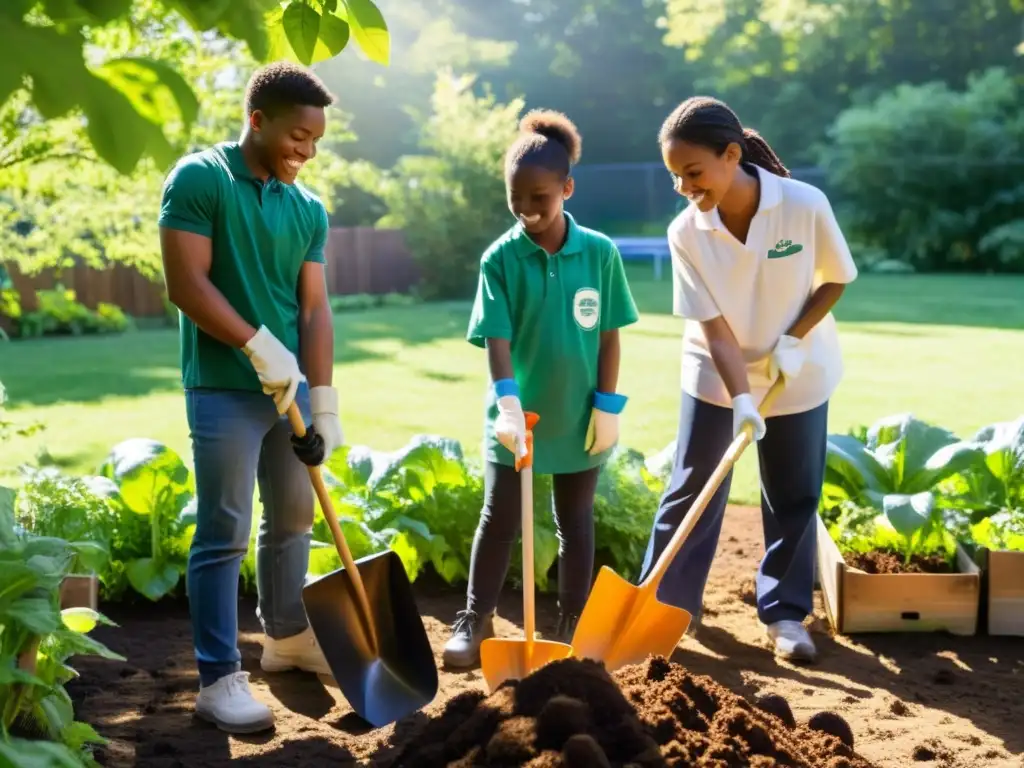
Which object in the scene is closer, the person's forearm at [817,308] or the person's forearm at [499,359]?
the person's forearm at [499,359]

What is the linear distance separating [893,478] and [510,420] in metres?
1.95

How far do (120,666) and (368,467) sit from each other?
4.00 feet

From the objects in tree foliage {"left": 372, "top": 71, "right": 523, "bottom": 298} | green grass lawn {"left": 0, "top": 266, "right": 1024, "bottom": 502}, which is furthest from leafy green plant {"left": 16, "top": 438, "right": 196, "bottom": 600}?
tree foliage {"left": 372, "top": 71, "right": 523, "bottom": 298}

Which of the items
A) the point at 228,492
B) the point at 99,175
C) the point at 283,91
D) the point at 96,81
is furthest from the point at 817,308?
the point at 99,175

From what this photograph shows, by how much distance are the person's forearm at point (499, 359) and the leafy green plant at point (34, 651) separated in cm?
131

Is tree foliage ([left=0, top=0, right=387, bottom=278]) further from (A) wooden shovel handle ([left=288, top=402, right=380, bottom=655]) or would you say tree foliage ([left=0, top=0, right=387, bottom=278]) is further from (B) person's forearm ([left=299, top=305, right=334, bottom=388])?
(A) wooden shovel handle ([left=288, top=402, right=380, bottom=655])

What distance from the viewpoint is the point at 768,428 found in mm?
3719

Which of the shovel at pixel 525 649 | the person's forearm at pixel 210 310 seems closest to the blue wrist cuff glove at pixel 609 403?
the shovel at pixel 525 649

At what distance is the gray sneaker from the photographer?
3.60m

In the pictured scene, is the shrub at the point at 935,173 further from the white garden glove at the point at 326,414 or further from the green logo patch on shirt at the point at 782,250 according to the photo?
the white garden glove at the point at 326,414

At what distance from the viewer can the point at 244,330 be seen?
117 inches

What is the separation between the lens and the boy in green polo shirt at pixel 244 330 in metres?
2.95

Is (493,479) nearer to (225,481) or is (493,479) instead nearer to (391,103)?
(225,481)

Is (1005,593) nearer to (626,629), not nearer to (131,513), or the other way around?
(626,629)
